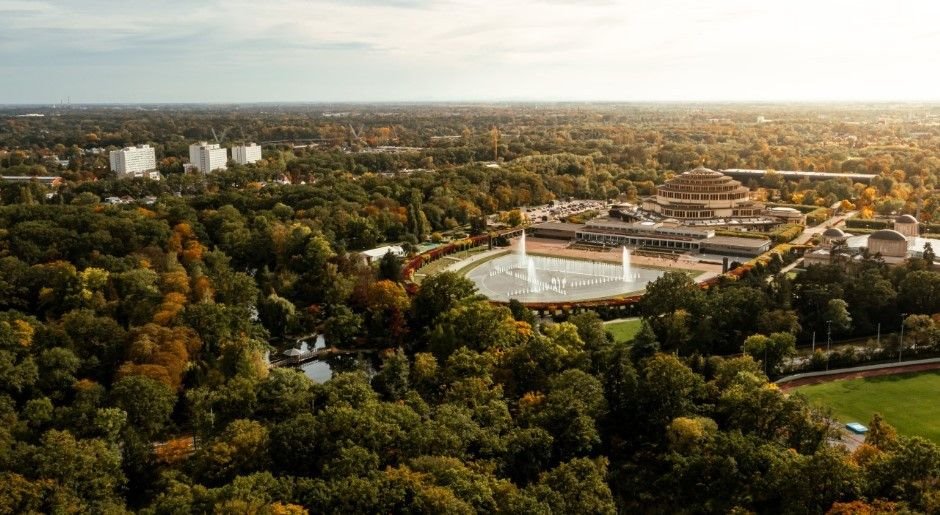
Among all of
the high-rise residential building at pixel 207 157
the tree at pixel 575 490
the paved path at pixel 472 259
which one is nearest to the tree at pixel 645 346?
the tree at pixel 575 490

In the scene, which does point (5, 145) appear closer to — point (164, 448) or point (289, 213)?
point (289, 213)

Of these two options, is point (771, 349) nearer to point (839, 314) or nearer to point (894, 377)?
point (894, 377)

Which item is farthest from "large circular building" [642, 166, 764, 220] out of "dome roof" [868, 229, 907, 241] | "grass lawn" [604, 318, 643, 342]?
"grass lawn" [604, 318, 643, 342]

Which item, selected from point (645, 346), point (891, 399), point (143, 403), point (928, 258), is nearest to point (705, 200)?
point (928, 258)

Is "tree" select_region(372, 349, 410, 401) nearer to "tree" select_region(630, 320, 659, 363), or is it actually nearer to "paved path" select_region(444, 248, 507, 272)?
"tree" select_region(630, 320, 659, 363)

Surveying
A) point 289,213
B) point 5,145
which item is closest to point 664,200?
point 289,213
